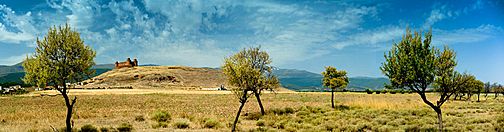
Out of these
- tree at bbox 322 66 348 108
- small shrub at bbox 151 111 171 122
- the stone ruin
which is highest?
the stone ruin

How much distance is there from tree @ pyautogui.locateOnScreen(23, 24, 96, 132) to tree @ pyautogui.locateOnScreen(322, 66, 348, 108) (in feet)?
94.4

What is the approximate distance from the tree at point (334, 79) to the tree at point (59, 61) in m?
28.8

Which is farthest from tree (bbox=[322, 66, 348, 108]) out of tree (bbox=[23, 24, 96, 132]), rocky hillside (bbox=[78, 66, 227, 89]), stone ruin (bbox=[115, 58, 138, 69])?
stone ruin (bbox=[115, 58, 138, 69])

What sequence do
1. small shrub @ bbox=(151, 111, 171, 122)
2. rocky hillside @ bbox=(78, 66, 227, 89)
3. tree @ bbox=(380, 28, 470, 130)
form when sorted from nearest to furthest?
tree @ bbox=(380, 28, 470, 130)
small shrub @ bbox=(151, 111, 171, 122)
rocky hillside @ bbox=(78, 66, 227, 89)

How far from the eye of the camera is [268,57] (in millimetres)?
28000

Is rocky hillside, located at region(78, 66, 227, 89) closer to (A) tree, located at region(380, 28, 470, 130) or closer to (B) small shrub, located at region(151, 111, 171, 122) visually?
(B) small shrub, located at region(151, 111, 171, 122)

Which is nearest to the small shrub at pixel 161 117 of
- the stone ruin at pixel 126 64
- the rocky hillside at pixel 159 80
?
the rocky hillside at pixel 159 80

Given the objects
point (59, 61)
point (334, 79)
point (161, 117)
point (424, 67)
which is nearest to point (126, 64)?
point (334, 79)

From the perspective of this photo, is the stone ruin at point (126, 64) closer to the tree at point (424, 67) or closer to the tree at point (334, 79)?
the tree at point (334, 79)

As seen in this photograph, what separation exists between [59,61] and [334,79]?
97.6ft

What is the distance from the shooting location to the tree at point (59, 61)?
1588 centimetres

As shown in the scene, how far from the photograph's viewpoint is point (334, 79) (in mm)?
38750

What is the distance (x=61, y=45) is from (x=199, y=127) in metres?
8.81

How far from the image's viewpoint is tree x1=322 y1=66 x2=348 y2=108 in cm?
3891
